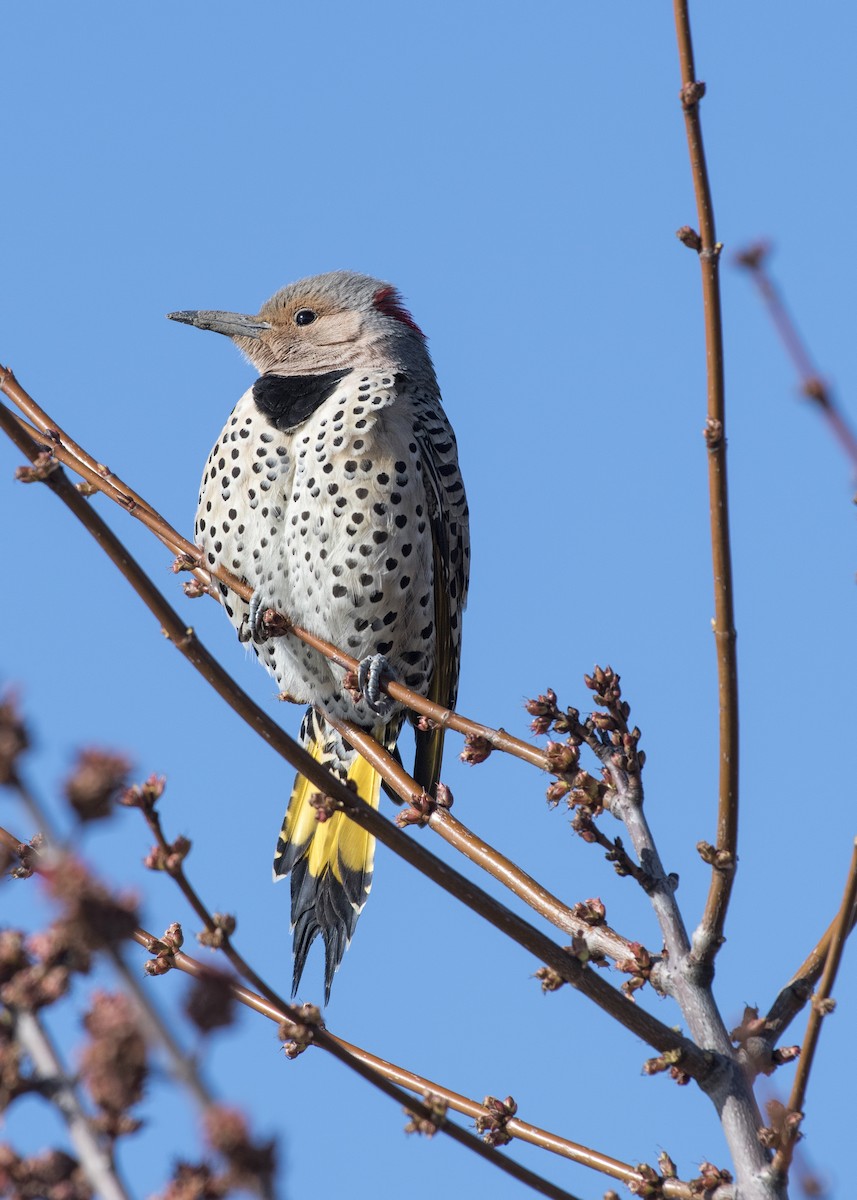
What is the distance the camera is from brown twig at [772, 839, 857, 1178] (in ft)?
7.70

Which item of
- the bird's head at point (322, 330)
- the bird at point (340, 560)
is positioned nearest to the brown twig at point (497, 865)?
the bird at point (340, 560)

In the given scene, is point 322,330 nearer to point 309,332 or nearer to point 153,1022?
point 309,332

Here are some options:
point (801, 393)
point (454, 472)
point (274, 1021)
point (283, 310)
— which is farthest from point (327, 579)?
point (801, 393)

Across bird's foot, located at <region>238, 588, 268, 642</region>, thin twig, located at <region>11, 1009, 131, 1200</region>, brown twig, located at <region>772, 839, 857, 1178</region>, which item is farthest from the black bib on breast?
thin twig, located at <region>11, 1009, 131, 1200</region>

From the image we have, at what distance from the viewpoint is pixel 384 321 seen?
6574mm

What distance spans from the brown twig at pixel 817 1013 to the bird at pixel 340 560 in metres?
2.73

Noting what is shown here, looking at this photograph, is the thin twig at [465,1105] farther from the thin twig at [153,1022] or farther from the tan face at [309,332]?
the tan face at [309,332]

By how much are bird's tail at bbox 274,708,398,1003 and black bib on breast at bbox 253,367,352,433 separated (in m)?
1.15

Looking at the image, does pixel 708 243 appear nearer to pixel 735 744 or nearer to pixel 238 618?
pixel 735 744

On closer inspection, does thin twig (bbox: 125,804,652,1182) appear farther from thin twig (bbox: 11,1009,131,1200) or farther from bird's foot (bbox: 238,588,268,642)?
bird's foot (bbox: 238,588,268,642)

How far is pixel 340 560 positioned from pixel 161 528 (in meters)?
1.06

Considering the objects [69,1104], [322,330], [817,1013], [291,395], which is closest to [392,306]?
[322,330]

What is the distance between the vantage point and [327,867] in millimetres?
5406

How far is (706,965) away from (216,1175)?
169cm
